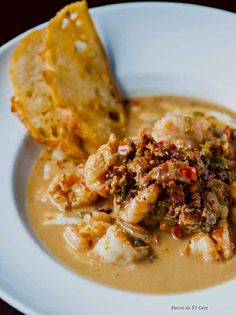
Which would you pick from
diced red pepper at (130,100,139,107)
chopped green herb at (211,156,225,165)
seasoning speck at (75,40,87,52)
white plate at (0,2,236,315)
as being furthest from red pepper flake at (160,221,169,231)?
seasoning speck at (75,40,87,52)

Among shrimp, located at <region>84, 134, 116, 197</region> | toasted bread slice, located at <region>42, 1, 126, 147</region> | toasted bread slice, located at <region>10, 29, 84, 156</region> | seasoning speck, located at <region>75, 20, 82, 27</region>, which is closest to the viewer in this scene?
shrimp, located at <region>84, 134, 116, 197</region>

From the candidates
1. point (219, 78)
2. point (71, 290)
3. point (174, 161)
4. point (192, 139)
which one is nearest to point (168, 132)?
point (192, 139)

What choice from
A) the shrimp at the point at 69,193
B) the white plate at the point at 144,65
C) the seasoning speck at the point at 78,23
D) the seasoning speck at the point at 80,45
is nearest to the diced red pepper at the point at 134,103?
the white plate at the point at 144,65

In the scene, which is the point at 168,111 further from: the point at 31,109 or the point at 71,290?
the point at 71,290

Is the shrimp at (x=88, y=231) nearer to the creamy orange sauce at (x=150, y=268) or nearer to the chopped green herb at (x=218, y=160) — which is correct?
the creamy orange sauce at (x=150, y=268)

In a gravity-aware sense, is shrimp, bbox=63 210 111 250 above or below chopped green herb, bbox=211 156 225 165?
above

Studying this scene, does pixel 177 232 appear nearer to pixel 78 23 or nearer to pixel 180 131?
pixel 180 131

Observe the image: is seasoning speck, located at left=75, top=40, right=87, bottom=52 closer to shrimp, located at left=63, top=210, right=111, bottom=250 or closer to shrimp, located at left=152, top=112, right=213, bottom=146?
shrimp, located at left=152, top=112, right=213, bottom=146
